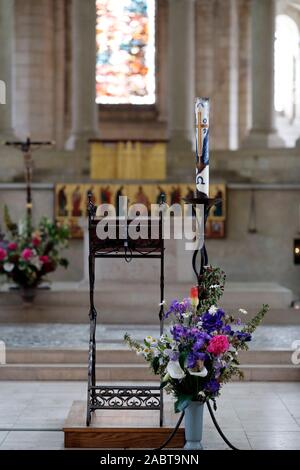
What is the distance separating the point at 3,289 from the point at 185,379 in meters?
9.55

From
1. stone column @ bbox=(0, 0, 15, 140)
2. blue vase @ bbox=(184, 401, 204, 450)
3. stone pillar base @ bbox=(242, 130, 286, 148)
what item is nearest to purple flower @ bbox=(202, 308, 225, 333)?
blue vase @ bbox=(184, 401, 204, 450)

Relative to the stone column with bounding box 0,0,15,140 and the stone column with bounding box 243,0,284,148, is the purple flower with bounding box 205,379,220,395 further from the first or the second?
the stone column with bounding box 0,0,15,140

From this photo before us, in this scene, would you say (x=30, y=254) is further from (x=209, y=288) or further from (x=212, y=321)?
(x=212, y=321)

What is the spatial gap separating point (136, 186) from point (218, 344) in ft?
47.3

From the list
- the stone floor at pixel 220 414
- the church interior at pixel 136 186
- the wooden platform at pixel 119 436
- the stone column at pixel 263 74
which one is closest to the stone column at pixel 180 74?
the church interior at pixel 136 186

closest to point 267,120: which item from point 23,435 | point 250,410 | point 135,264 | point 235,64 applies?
point 235,64

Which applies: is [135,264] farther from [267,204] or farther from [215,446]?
[215,446]

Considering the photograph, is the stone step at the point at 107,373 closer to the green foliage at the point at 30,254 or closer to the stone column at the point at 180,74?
the green foliage at the point at 30,254

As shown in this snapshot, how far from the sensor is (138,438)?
8.23 m

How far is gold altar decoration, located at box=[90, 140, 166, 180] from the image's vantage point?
2248 centimetres

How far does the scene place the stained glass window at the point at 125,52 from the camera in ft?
103

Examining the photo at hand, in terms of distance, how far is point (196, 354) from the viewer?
306 inches

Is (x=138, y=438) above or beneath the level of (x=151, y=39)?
beneath
